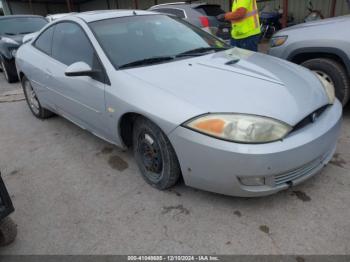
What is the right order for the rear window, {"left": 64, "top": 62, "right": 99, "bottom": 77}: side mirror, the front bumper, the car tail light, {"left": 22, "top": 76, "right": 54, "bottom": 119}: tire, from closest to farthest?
1. the front bumper
2. {"left": 64, "top": 62, "right": 99, "bottom": 77}: side mirror
3. {"left": 22, "top": 76, "right": 54, "bottom": 119}: tire
4. the car tail light
5. the rear window

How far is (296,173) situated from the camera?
2.24m

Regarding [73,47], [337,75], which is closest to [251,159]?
[337,75]

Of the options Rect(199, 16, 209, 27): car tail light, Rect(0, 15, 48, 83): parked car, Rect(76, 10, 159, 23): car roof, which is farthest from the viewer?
Rect(199, 16, 209, 27): car tail light

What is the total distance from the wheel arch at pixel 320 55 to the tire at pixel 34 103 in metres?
3.50

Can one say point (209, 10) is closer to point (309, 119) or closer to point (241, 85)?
point (241, 85)

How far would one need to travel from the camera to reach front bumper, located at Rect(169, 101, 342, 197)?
80.6 inches

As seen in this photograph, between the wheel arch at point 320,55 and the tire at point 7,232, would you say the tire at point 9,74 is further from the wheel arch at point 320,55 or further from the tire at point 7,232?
the wheel arch at point 320,55

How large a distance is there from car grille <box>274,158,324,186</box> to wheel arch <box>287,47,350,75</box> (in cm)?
163

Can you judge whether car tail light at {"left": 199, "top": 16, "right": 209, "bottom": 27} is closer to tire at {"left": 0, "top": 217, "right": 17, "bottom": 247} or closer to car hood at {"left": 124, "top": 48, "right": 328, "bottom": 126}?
car hood at {"left": 124, "top": 48, "right": 328, "bottom": 126}

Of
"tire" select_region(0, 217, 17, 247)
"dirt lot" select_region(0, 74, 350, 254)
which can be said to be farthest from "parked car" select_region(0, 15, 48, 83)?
"tire" select_region(0, 217, 17, 247)

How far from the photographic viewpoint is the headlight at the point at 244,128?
2.07 m

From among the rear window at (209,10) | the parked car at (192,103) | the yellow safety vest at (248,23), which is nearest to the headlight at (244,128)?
the parked car at (192,103)

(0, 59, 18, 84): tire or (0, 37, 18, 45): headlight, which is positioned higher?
(0, 37, 18, 45): headlight

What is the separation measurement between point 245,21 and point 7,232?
4.28 metres
